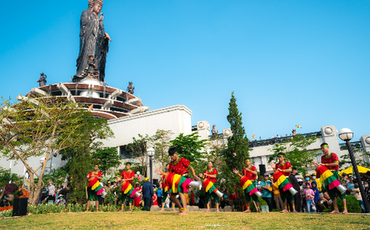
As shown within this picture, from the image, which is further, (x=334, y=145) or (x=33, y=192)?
(x=334, y=145)

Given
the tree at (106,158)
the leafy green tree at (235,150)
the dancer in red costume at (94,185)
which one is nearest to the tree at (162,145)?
the tree at (106,158)

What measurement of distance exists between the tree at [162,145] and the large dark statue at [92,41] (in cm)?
2869

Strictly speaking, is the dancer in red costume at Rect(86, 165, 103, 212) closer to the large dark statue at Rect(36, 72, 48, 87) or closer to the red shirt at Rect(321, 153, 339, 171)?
the red shirt at Rect(321, 153, 339, 171)

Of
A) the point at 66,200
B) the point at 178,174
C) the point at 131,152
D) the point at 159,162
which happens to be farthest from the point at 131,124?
the point at 178,174

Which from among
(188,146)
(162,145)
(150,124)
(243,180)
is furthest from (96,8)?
(243,180)

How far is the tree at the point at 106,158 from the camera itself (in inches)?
1115

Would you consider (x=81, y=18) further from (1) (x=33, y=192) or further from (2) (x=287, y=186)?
(2) (x=287, y=186)

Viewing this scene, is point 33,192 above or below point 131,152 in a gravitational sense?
below

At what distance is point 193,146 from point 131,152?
864 centimetres

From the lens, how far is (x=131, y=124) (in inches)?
1264

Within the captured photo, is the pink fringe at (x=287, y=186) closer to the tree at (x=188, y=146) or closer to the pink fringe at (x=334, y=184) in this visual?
the pink fringe at (x=334, y=184)

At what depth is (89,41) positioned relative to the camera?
51.7 metres

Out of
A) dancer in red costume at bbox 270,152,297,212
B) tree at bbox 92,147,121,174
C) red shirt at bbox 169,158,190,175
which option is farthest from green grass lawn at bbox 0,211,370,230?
tree at bbox 92,147,121,174

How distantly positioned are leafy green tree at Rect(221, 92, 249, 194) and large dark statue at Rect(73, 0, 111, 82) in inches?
1654
